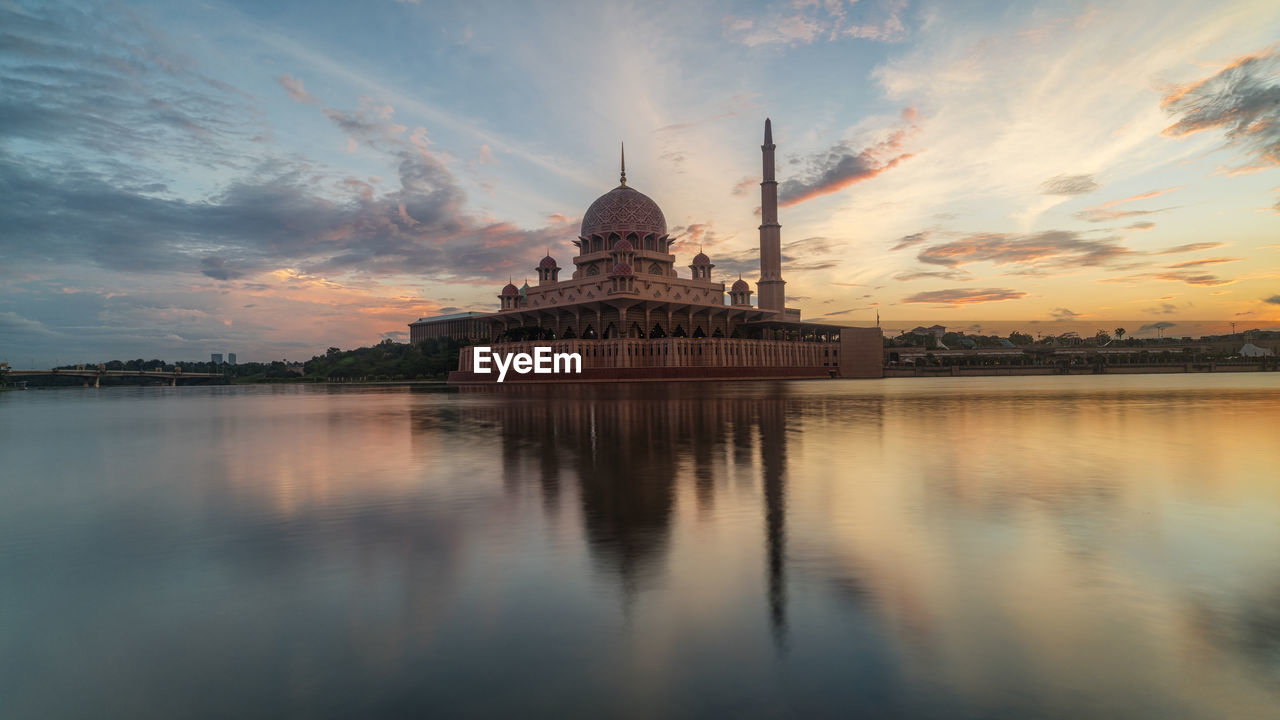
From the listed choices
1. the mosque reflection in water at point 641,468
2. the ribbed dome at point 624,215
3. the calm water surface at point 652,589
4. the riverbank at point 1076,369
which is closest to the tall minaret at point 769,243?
the ribbed dome at point 624,215

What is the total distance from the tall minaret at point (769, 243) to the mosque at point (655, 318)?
15 cm

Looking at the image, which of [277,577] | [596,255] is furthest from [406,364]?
[277,577]

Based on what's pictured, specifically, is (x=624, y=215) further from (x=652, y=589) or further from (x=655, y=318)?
(x=652, y=589)

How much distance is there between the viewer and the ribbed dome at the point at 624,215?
85625 mm

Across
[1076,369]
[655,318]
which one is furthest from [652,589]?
[1076,369]

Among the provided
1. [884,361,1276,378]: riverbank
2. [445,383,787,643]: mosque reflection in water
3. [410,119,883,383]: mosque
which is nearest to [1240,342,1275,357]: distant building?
[884,361,1276,378]: riverbank

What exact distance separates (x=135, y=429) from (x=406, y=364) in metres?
90.7

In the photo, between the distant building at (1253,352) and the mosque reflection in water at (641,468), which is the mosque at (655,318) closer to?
the mosque reflection in water at (641,468)

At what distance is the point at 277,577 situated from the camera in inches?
223

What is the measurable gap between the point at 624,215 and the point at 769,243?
2380 centimetres

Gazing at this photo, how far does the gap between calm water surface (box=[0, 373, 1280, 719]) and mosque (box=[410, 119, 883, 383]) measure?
61979 mm

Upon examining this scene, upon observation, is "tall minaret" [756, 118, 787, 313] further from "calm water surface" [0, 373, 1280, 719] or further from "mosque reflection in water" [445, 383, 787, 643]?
"calm water surface" [0, 373, 1280, 719]

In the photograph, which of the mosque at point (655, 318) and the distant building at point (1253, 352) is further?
the distant building at point (1253, 352)

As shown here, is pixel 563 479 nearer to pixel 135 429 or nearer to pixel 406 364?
pixel 135 429
